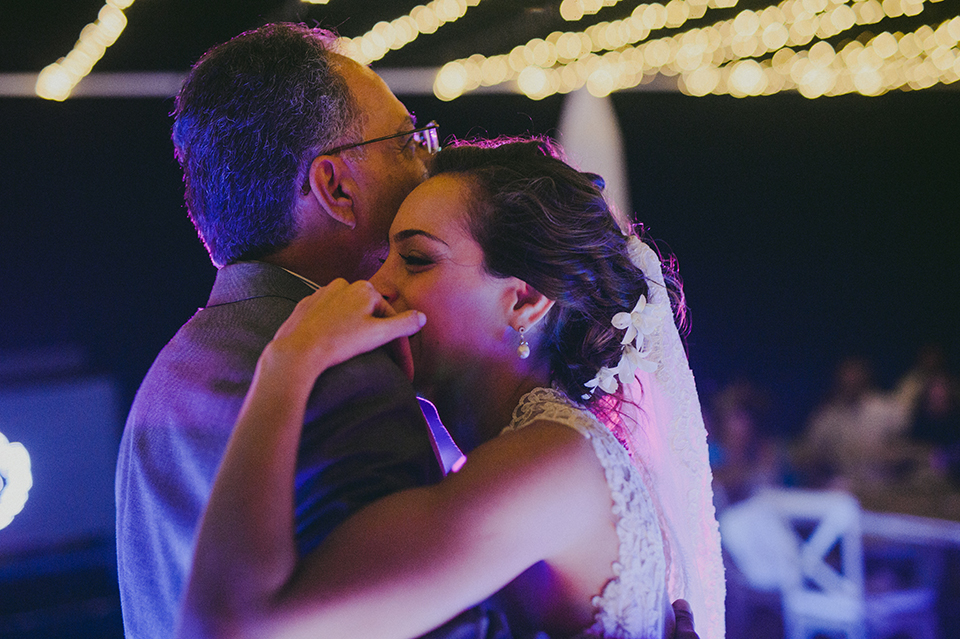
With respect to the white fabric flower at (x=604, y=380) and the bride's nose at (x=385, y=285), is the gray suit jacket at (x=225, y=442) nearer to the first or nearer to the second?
the bride's nose at (x=385, y=285)

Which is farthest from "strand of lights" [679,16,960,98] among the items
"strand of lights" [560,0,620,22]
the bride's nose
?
the bride's nose

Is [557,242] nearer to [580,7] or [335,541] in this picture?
[335,541]

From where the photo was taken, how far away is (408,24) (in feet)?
14.2

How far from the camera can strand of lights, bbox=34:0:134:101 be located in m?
3.62

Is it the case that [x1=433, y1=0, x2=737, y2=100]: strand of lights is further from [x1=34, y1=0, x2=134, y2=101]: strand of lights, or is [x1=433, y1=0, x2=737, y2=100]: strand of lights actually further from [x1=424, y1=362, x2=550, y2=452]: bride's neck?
[x1=424, y1=362, x2=550, y2=452]: bride's neck

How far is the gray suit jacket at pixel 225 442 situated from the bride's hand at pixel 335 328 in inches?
1.2

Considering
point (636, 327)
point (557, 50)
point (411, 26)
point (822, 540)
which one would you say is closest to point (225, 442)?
point (636, 327)

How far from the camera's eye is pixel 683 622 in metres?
1.44

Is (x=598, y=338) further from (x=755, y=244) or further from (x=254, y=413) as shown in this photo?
(x=755, y=244)

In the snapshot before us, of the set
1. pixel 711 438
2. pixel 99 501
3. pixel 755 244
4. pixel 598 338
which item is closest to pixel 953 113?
pixel 755 244

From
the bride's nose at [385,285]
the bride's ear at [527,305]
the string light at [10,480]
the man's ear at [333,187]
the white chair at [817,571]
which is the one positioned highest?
the man's ear at [333,187]

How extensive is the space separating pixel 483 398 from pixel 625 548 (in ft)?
1.29

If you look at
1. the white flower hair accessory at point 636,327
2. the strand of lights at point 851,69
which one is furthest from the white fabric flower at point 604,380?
the strand of lights at point 851,69

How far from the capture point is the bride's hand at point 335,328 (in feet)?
3.17
